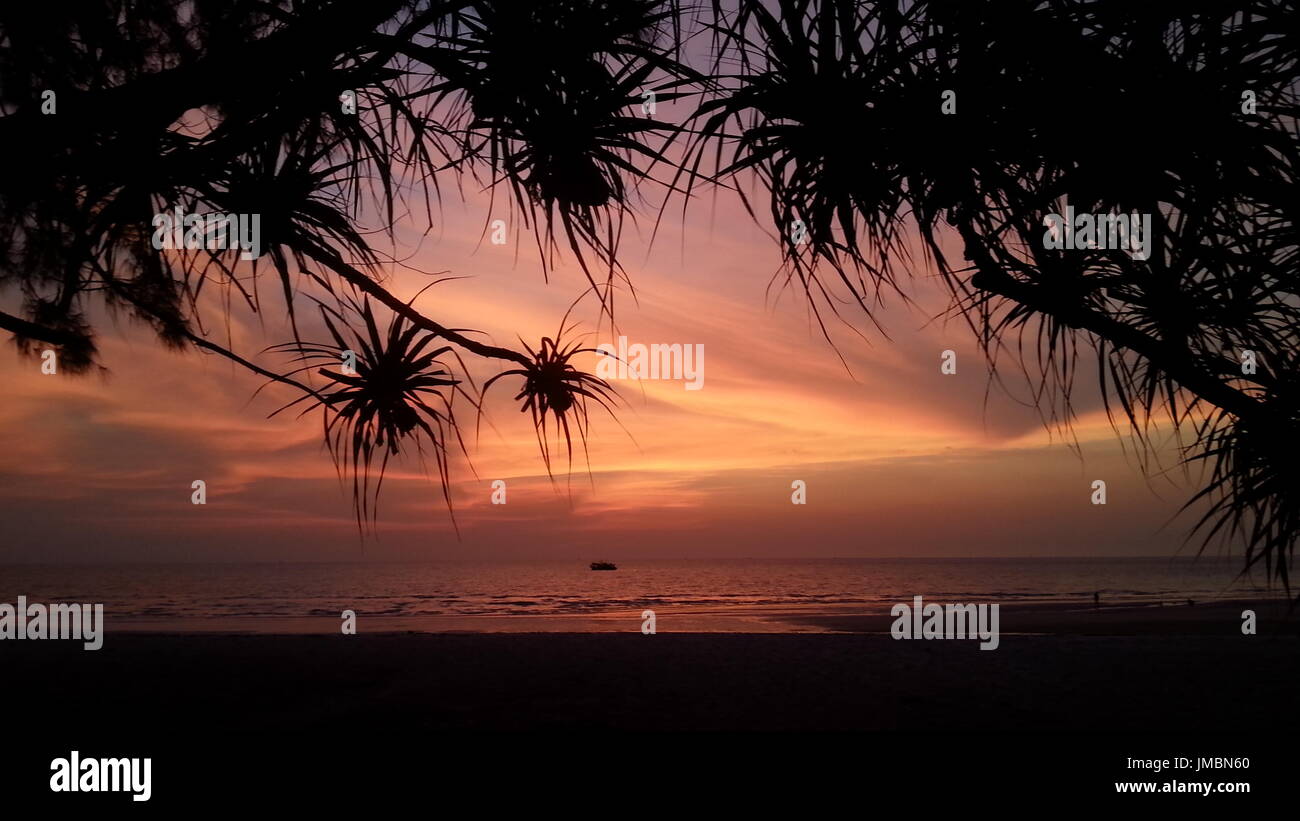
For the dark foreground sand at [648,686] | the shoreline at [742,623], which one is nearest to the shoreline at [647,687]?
the dark foreground sand at [648,686]

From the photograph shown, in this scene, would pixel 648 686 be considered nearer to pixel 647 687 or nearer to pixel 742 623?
pixel 647 687

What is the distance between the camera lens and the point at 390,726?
16.1 feet

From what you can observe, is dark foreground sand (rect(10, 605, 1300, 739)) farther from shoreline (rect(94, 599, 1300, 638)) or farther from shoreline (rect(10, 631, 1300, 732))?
shoreline (rect(94, 599, 1300, 638))

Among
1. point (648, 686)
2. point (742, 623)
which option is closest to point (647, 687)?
point (648, 686)

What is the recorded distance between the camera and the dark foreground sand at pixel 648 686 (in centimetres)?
515

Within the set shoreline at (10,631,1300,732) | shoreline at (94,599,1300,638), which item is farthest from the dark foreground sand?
shoreline at (94,599,1300,638)

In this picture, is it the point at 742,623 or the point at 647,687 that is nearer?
the point at 647,687

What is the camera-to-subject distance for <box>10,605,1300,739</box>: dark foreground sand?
16.9ft

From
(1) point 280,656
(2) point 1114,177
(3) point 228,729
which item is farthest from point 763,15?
(1) point 280,656

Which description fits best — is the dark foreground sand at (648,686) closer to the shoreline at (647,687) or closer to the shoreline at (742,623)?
the shoreline at (647,687)

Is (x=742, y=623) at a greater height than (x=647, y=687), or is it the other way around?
(x=647, y=687)

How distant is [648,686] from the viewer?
259 inches
